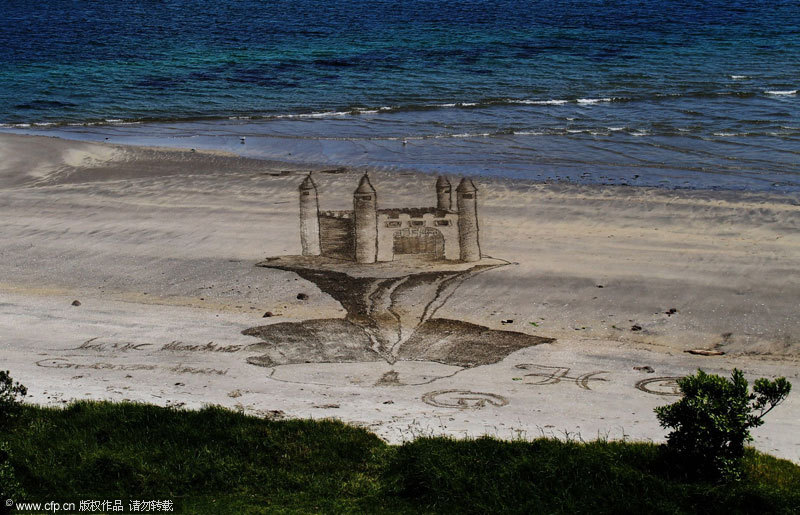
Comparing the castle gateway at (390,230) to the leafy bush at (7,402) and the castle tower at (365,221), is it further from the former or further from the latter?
the leafy bush at (7,402)

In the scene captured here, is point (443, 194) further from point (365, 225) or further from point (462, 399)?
point (462, 399)

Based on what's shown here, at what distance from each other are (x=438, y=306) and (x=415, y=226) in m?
4.09

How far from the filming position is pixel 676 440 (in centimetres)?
771

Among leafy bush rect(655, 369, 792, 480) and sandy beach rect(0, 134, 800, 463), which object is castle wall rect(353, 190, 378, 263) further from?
leafy bush rect(655, 369, 792, 480)

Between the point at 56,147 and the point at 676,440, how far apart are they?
22410 mm

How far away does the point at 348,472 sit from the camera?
26.2 feet

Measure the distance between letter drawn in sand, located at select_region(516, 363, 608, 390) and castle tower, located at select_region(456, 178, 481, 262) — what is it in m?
4.37

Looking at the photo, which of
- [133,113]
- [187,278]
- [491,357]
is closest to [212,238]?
[187,278]

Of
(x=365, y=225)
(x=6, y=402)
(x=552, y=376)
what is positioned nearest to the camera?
(x=6, y=402)

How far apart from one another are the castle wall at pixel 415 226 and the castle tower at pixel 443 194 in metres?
0.66

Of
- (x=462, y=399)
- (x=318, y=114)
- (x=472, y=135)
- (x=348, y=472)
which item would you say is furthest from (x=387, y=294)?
(x=318, y=114)

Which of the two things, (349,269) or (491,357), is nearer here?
(491,357)

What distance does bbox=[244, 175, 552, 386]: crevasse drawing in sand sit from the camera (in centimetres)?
1109

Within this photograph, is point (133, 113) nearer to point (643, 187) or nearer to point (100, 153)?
point (100, 153)
